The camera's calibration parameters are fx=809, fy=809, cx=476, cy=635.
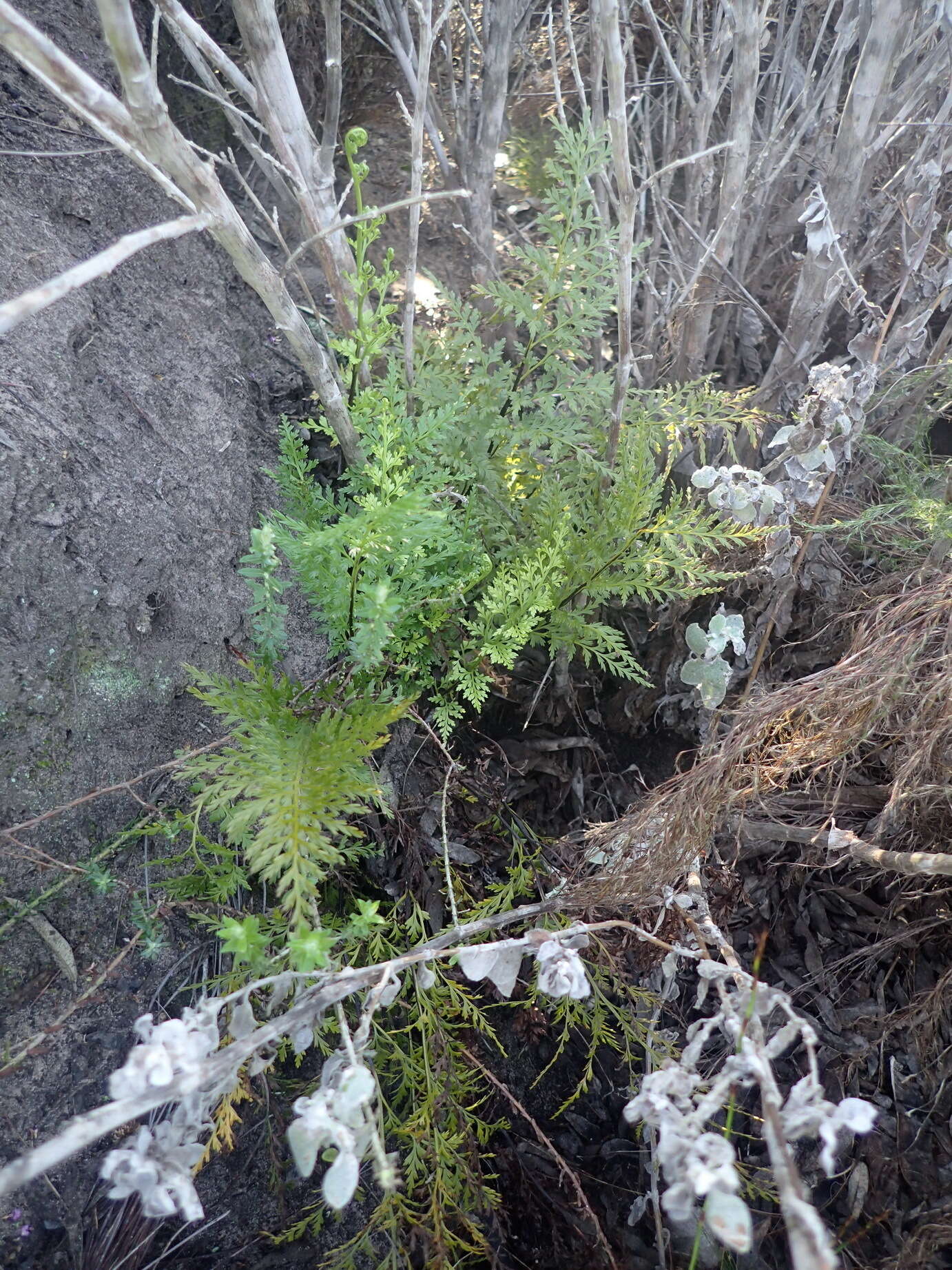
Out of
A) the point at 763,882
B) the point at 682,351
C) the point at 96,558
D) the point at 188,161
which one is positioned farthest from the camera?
the point at 682,351

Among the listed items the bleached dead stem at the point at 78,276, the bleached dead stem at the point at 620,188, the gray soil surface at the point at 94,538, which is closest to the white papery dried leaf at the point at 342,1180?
the gray soil surface at the point at 94,538

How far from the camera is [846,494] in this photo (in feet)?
6.52

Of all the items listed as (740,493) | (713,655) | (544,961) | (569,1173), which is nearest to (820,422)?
(740,493)

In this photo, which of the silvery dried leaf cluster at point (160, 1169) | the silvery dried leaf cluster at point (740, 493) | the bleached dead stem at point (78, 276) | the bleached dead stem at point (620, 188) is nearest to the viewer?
the bleached dead stem at point (78, 276)

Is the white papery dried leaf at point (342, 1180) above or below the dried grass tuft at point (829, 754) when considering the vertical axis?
above

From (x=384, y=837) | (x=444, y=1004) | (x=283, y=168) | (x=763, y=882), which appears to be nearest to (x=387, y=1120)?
(x=444, y=1004)

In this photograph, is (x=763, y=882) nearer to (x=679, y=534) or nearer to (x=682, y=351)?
(x=679, y=534)

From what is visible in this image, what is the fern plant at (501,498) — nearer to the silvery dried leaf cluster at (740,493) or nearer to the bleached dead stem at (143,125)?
the silvery dried leaf cluster at (740,493)

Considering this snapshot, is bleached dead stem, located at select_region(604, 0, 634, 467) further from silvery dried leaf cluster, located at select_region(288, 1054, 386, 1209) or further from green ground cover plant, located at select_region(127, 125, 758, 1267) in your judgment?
silvery dried leaf cluster, located at select_region(288, 1054, 386, 1209)

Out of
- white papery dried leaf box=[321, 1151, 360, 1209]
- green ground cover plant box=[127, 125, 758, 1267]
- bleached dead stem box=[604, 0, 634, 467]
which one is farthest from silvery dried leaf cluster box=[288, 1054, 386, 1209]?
bleached dead stem box=[604, 0, 634, 467]

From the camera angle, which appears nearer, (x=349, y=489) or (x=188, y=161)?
(x=188, y=161)

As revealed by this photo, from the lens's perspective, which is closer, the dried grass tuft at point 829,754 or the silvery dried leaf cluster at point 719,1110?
the silvery dried leaf cluster at point 719,1110

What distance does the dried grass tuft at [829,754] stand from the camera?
1.38 m

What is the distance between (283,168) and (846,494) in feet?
4.77
